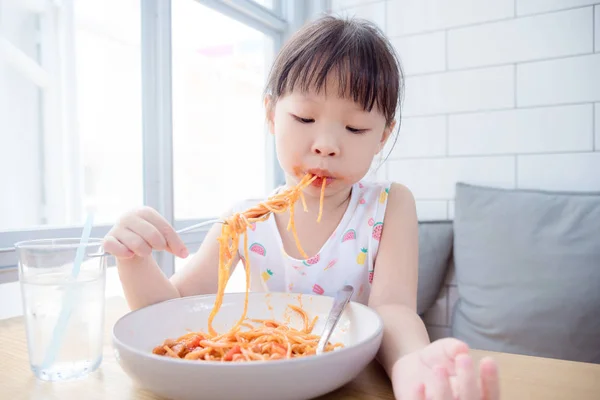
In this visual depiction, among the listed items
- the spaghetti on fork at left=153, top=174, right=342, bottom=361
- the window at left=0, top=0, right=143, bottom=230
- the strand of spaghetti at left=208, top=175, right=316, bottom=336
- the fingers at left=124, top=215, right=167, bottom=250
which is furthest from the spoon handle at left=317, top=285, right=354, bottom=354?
the window at left=0, top=0, right=143, bottom=230

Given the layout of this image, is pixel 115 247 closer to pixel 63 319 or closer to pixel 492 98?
pixel 63 319

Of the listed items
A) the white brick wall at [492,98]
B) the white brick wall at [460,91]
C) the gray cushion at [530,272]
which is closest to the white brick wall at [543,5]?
the white brick wall at [492,98]

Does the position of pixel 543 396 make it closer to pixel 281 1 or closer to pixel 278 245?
pixel 278 245

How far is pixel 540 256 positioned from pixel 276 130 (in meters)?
1.05

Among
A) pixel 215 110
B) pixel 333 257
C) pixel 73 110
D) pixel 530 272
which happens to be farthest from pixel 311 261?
pixel 215 110

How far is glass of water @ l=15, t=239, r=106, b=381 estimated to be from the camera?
556 millimetres

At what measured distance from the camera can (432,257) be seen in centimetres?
174

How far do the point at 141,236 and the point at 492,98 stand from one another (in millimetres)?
1582

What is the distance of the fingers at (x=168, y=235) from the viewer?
0.68 m

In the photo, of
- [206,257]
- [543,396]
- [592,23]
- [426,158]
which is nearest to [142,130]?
[206,257]

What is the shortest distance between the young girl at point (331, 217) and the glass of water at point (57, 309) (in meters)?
0.09

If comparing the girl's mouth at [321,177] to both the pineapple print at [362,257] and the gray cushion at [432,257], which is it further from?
the gray cushion at [432,257]

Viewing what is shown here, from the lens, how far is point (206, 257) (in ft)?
3.10

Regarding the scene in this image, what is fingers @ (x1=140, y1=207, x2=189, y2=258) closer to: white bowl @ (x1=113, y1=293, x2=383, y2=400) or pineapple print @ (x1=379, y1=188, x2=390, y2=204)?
white bowl @ (x1=113, y1=293, x2=383, y2=400)
